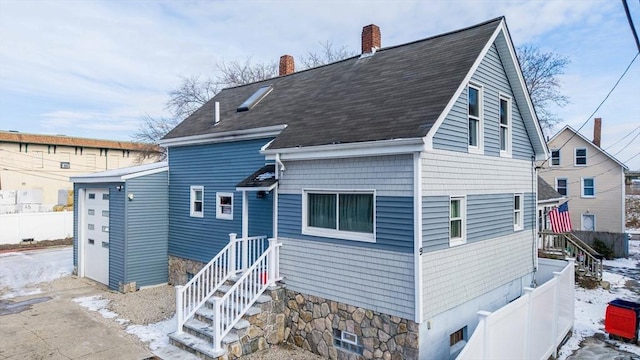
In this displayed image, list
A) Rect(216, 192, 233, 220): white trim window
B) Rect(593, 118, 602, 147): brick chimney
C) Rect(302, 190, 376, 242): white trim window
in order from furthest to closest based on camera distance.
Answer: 1. Rect(593, 118, 602, 147): brick chimney
2. Rect(216, 192, 233, 220): white trim window
3. Rect(302, 190, 376, 242): white trim window

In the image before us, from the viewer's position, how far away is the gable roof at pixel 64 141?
29.1 m

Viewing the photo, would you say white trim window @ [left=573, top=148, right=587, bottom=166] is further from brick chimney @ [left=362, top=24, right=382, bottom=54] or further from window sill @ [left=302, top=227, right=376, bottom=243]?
window sill @ [left=302, top=227, right=376, bottom=243]

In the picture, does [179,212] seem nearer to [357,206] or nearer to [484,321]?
[357,206]

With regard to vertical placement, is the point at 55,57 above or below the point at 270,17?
below

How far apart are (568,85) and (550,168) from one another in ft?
17.9

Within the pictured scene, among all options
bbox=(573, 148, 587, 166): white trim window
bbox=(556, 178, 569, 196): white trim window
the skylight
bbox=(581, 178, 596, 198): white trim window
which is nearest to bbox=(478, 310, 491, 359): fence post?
the skylight

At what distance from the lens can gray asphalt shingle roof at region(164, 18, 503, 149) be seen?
22.7 ft

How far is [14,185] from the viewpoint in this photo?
97.4ft

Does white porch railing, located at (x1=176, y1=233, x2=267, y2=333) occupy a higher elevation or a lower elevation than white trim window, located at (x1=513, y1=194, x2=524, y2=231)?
lower

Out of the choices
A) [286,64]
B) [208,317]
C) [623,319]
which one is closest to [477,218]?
[623,319]

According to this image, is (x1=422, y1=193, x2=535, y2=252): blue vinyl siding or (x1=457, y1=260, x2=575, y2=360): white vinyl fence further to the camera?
(x1=422, y1=193, x2=535, y2=252): blue vinyl siding

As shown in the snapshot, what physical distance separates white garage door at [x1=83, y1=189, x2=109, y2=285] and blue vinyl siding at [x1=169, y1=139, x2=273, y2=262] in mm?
2203

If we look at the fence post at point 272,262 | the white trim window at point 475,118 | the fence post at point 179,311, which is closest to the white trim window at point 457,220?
the white trim window at point 475,118

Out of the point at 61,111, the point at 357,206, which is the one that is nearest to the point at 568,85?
the point at 357,206
